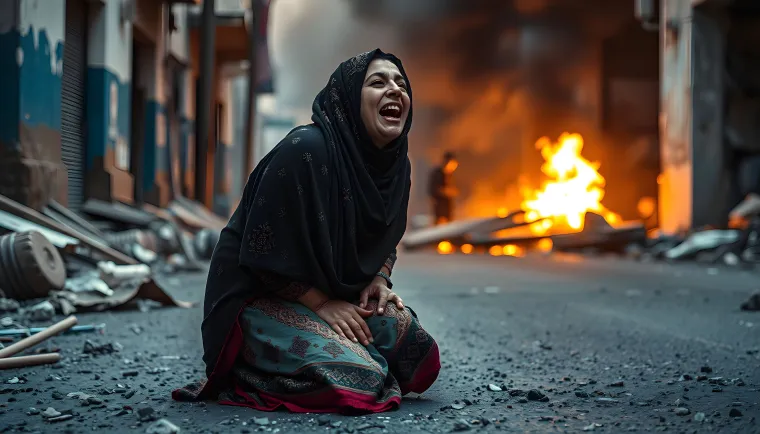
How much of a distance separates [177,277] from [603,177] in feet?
51.7

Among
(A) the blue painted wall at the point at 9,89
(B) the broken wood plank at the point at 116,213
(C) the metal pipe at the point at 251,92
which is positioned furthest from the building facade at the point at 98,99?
(C) the metal pipe at the point at 251,92

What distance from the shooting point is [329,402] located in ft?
9.48

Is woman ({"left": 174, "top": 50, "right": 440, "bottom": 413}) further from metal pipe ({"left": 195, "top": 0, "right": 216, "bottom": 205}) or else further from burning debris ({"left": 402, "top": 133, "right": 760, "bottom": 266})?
metal pipe ({"left": 195, "top": 0, "right": 216, "bottom": 205})

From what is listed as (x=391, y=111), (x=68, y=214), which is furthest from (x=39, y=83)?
(x=391, y=111)

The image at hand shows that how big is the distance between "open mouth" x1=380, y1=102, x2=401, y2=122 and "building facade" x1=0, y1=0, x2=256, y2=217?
545 cm

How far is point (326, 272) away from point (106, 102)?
8659 millimetres

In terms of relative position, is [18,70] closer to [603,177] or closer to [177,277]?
[177,277]

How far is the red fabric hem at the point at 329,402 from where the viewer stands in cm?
286

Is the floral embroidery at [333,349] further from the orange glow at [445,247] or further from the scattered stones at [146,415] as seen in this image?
the orange glow at [445,247]

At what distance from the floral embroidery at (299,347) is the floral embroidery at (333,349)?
0.07 metres

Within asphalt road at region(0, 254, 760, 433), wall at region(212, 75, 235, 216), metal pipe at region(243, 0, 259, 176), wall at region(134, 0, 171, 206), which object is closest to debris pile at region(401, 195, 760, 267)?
metal pipe at region(243, 0, 259, 176)

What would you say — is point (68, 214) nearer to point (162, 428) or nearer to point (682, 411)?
point (162, 428)

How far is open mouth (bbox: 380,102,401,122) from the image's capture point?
3.21 meters

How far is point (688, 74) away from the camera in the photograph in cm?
1476
